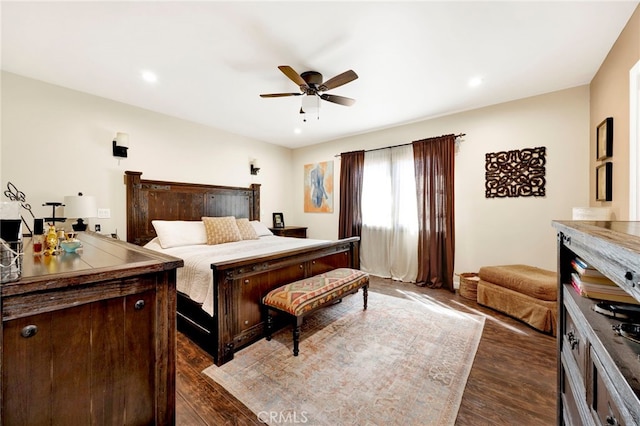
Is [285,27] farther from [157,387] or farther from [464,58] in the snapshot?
[157,387]

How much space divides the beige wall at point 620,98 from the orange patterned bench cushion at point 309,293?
97.6 inches

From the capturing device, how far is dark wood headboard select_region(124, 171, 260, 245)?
3.49 m

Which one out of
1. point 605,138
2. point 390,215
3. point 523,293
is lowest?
point 523,293

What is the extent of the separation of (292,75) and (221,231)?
7.68ft

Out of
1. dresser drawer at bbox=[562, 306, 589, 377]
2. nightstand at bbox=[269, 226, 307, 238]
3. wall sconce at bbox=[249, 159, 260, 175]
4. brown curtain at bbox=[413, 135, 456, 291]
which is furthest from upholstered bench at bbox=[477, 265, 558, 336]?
wall sconce at bbox=[249, 159, 260, 175]

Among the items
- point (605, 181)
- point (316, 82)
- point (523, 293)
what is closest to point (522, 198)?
point (605, 181)

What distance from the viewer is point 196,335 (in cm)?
229

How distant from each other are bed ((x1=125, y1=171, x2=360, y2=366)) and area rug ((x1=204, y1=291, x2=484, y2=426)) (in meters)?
0.23

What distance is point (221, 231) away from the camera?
359 cm

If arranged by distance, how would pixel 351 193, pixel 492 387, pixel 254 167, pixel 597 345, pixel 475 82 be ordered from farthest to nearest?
pixel 254 167, pixel 351 193, pixel 475 82, pixel 492 387, pixel 597 345

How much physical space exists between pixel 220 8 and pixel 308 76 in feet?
3.19

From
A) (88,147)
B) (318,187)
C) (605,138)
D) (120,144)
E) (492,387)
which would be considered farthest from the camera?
(318,187)

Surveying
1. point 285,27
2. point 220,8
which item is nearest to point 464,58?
point 285,27

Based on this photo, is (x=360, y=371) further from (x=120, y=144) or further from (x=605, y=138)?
(x=120, y=144)
